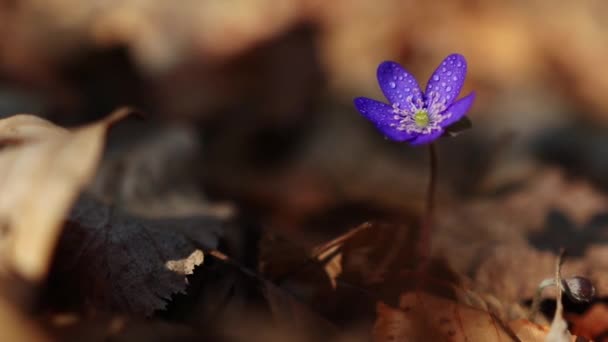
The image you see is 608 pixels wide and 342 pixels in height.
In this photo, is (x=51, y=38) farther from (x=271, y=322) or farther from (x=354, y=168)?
(x=271, y=322)

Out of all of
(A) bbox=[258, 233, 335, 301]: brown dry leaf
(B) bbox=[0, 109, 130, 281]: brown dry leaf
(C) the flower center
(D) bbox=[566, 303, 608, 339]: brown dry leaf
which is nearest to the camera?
(B) bbox=[0, 109, 130, 281]: brown dry leaf

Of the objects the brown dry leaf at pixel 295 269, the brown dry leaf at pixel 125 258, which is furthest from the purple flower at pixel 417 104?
the brown dry leaf at pixel 125 258

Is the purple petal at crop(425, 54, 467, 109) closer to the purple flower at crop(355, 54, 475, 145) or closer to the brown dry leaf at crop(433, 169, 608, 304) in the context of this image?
the purple flower at crop(355, 54, 475, 145)

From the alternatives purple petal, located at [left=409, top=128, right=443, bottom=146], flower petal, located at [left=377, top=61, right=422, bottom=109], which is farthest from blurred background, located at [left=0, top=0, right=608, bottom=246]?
purple petal, located at [left=409, top=128, right=443, bottom=146]

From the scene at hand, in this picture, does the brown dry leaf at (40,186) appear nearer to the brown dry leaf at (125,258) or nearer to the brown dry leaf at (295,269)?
the brown dry leaf at (125,258)

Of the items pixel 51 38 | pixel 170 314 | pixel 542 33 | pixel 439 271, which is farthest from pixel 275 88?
pixel 170 314

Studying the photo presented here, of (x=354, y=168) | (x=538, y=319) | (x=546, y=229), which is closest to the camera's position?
(x=538, y=319)
